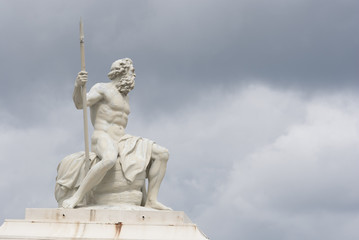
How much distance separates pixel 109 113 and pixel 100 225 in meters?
2.75

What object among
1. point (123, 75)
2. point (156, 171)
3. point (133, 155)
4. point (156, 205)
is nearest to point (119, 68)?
point (123, 75)

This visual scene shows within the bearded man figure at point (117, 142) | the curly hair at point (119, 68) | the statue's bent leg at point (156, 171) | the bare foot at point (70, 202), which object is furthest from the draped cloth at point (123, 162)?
the curly hair at point (119, 68)

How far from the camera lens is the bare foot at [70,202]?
14774 millimetres

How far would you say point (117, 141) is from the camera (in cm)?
1576

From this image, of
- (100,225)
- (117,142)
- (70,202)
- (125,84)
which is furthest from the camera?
(125,84)

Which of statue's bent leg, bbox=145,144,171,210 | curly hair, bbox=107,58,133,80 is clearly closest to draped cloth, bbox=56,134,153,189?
statue's bent leg, bbox=145,144,171,210

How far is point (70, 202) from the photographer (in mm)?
14836

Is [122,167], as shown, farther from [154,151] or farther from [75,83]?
[75,83]

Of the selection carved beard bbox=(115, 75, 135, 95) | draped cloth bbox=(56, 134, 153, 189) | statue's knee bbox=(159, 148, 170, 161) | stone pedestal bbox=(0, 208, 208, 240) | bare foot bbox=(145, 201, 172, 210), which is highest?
carved beard bbox=(115, 75, 135, 95)

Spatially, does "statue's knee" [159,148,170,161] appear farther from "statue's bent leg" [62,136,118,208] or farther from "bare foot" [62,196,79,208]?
"bare foot" [62,196,79,208]

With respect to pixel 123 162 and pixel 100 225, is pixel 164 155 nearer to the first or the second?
pixel 123 162

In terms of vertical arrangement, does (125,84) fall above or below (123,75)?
below

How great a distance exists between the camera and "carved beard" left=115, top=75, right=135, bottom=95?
16188 millimetres

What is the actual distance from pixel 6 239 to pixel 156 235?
294 cm
